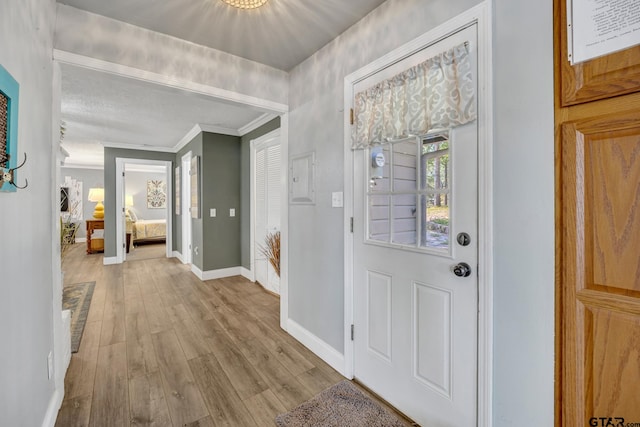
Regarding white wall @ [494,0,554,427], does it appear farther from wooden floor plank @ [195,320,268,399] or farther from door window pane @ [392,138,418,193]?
wooden floor plank @ [195,320,268,399]

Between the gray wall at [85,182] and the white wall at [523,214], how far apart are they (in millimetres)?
10520

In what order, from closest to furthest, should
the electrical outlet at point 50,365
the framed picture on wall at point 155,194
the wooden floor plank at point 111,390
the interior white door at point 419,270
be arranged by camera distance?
1. the interior white door at point 419,270
2. the electrical outlet at point 50,365
3. the wooden floor plank at point 111,390
4. the framed picture on wall at point 155,194

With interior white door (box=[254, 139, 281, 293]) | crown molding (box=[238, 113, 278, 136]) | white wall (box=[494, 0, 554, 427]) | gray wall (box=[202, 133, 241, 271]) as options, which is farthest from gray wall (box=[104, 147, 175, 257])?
white wall (box=[494, 0, 554, 427])

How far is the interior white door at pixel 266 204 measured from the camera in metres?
3.72

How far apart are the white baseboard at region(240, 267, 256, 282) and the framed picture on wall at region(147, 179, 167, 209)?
20.8ft

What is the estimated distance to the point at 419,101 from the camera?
1.47m

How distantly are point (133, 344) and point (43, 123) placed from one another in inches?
73.4

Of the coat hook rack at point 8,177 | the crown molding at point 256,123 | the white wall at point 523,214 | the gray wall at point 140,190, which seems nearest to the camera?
the coat hook rack at point 8,177

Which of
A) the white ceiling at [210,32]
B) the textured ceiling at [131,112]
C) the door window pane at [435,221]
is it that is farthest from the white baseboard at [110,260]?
the door window pane at [435,221]

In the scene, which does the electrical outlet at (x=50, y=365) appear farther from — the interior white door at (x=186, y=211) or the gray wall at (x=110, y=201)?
the gray wall at (x=110, y=201)

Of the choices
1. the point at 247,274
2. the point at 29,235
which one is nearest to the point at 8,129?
the point at 29,235

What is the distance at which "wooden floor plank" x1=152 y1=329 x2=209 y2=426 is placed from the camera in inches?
64.2

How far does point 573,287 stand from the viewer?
102 centimetres

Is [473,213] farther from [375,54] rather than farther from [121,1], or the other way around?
[121,1]
